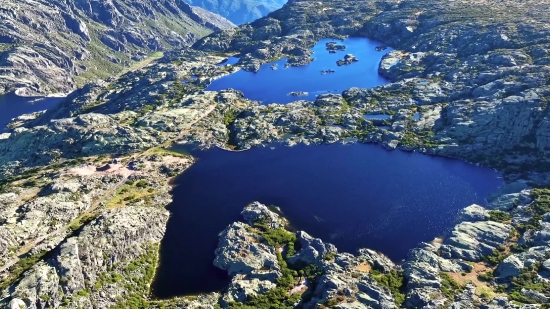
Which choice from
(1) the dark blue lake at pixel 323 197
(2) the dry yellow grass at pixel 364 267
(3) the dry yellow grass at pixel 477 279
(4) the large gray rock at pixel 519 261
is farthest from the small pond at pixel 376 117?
(2) the dry yellow grass at pixel 364 267

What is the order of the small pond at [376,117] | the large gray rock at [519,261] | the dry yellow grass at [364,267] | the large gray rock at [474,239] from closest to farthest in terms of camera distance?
the large gray rock at [519,261] < the dry yellow grass at [364,267] < the large gray rock at [474,239] < the small pond at [376,117]

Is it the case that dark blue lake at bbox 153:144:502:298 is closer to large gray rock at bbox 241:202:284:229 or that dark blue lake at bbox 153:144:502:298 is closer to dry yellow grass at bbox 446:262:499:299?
large gray rock at bbox 241:202:284:229

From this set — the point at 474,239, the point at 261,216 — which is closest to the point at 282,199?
the point at 261,216

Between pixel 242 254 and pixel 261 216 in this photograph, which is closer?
pixel 242 254

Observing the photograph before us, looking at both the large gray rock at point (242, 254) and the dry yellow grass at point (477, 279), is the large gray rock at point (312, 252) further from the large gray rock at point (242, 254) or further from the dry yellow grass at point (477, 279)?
the dry yellow grass at point (477, 279)

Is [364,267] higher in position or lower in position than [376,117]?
lower

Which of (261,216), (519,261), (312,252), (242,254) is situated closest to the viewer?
(519,261)

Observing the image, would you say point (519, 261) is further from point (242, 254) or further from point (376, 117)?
point (376, 117)

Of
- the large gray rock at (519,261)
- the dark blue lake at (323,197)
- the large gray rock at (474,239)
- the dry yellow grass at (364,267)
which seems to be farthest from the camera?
the dark blue lake at (323,197)

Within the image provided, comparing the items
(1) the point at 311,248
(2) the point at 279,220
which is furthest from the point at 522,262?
(2) the point at 279,220
